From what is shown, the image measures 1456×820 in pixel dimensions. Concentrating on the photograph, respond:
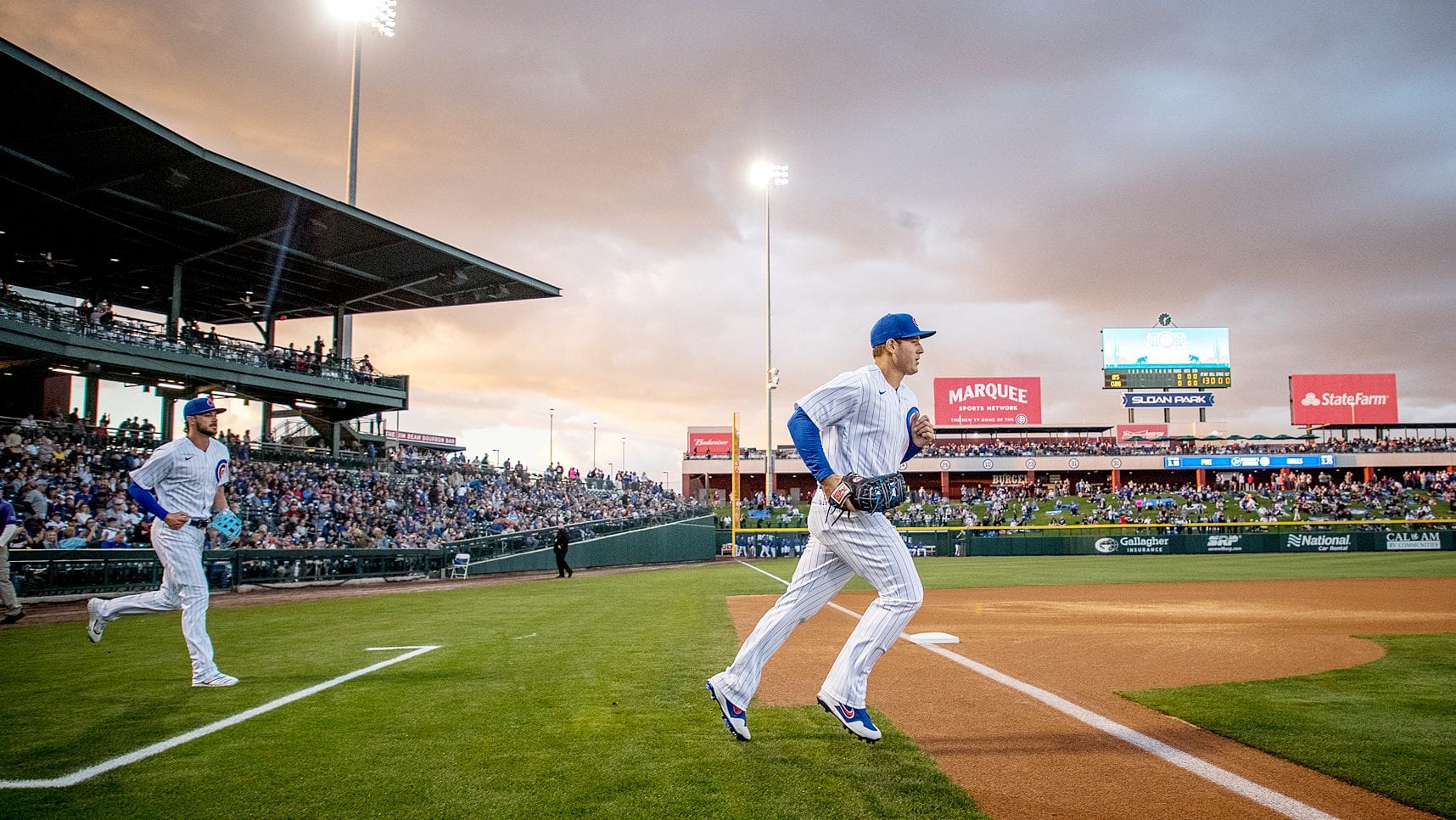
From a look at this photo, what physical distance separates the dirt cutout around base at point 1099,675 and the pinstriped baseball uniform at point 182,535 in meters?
4.59

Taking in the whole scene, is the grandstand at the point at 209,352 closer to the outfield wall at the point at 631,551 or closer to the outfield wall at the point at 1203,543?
the outfield wall at the point at 631,551

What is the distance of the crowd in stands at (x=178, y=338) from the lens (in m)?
21.7

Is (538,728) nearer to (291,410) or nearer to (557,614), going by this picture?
(557,614)

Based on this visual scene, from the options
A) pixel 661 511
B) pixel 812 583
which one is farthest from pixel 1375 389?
pixel 812 583

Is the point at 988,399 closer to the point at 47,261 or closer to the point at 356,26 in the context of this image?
the point at 356,26

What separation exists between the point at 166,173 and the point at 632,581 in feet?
53.5

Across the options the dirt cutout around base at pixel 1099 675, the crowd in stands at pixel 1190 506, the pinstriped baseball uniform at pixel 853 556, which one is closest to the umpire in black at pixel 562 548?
the dirt cutout around base at pixel 1099 675

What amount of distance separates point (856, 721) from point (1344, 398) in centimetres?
7757

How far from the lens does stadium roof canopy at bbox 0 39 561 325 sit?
763 inches

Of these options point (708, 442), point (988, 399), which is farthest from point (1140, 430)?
point (708, 442)

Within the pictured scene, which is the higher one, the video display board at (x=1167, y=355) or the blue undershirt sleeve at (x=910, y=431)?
the video display board at (x=1167, y=355)

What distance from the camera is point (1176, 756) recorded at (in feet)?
13.6

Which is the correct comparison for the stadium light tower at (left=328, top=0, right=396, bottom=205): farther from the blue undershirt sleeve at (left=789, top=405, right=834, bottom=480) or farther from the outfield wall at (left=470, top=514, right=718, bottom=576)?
the blue undershirt sleeve at (left=789, top=405, right=834, bottom=480)

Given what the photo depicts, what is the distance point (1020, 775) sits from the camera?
3.86m
